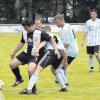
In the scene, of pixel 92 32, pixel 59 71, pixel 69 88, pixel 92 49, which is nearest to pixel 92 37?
pixel 92 32

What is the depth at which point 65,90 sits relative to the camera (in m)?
11.7

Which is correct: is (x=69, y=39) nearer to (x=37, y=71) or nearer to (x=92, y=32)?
(x=37, y=71)

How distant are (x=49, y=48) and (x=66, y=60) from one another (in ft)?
4.69

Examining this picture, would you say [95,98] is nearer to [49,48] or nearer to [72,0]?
[49,48]

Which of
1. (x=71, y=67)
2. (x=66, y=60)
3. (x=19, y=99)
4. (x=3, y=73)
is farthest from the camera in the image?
(x=71, y=67)

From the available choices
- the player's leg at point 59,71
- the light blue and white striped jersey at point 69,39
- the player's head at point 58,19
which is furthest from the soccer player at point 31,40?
the light blue and white striped jersey at point 69,39

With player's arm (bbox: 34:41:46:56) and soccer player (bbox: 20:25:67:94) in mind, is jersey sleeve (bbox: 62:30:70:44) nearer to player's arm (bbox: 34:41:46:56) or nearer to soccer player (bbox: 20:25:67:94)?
soccer player (bbox: 20:25:67:94)

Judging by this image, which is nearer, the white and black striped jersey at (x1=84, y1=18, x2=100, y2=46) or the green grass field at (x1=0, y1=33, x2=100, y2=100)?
the green grass field at (x1=0, y1=33, x2=100, y2=100)

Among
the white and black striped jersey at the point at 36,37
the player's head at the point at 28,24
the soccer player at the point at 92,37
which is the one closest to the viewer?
the player's head at the point at 28,24

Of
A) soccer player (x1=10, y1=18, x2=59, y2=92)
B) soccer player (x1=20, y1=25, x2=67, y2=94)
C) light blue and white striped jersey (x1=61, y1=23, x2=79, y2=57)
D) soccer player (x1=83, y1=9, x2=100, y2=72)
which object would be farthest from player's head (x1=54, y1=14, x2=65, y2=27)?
soccer player (x1=83, y1=9, x2=100, y2=72)

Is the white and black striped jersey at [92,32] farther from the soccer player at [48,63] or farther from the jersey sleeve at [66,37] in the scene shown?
the soccer player at [48,63]

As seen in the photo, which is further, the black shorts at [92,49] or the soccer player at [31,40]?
the black shorts at [92,49]

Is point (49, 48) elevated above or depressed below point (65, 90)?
above

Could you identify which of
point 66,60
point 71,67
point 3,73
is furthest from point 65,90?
point 71,67
